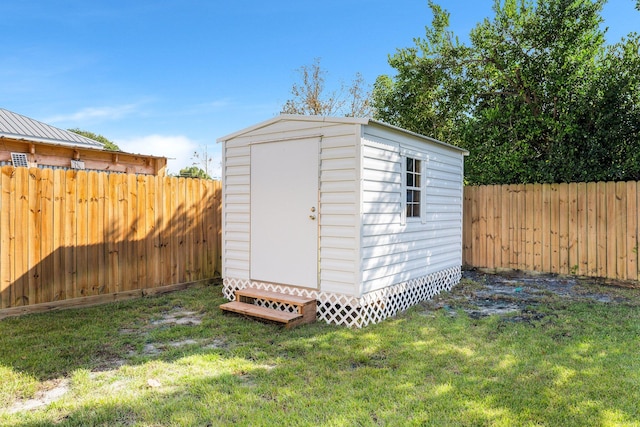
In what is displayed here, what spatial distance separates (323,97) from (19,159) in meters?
10.7

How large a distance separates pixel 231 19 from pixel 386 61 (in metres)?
4.30

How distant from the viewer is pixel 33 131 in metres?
13.8

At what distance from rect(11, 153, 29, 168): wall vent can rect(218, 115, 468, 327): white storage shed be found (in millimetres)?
7225

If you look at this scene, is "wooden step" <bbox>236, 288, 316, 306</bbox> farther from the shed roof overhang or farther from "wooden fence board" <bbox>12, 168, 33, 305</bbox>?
"wooden fence board" <bbox>12, 168, 33, 305</bbox>

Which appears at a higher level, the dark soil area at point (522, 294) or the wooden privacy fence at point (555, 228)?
the wooden privacy fence at point (555, 228)

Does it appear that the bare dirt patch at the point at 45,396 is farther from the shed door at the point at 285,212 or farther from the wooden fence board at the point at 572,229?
the wooden fence board at the point at 572,229

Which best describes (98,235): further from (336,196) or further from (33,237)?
(336,196)

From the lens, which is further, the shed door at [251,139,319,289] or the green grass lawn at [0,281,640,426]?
the shed door at [251,139,319,289]

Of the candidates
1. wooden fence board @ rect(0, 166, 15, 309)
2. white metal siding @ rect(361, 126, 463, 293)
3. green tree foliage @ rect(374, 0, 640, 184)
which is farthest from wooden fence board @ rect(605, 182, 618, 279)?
wooden fence board @ rect(0, 166, 15, 309)

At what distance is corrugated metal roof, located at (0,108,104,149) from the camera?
12.9 meters

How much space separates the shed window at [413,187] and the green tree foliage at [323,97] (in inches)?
427

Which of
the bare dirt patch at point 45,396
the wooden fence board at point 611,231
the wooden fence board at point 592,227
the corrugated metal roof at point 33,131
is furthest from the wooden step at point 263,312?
the corrugated metal roof at point 33,131

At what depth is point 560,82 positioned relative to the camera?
7500 millimetres

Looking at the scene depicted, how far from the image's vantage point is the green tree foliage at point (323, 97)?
16109 millimetres
